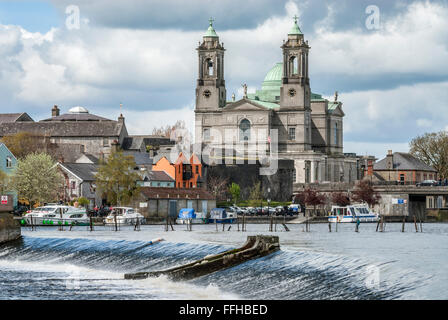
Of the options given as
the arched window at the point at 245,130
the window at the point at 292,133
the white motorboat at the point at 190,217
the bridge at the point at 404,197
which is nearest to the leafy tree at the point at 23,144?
the arched window at the point at 245,130

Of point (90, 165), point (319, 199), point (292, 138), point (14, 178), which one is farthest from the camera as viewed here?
point (292, 138)

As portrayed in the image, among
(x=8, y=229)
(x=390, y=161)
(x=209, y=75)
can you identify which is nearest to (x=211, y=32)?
(x=209, y=75)

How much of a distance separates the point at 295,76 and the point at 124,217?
8461 cm

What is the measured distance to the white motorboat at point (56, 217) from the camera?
9494cm

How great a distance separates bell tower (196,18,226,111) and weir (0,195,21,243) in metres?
120

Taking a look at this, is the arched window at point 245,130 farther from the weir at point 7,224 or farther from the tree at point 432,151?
the weir at point 7,224

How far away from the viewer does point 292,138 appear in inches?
7023

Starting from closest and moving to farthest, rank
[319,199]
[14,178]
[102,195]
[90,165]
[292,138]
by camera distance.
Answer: [14,178]
[102,195]
[90,165]
[319,199]
[292,138]

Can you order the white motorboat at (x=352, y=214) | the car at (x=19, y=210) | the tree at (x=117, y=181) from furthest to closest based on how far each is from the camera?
the white motorboat at (x=352, y=214), the tree at (x=117, y=181), the car at (x=19, y=210)

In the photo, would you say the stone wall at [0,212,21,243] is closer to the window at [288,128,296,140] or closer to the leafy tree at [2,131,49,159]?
the leafy tree at [2,131,49,159]
